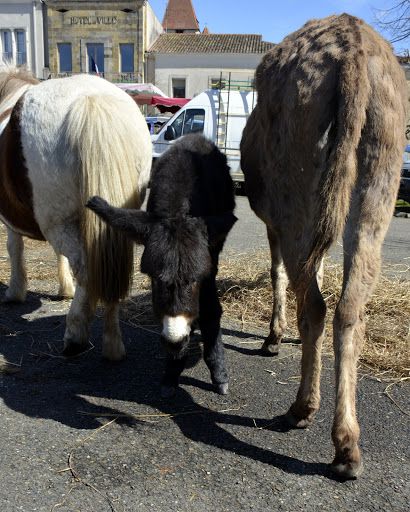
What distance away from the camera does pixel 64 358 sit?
3.66 meters

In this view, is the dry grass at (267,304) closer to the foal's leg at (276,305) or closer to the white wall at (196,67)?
the foal's leg at (276,305)

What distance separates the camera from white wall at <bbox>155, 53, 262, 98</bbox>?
38062mm

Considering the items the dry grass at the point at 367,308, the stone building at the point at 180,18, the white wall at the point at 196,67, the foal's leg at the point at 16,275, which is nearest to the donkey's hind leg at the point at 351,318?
the dry grass at the point at 367,308

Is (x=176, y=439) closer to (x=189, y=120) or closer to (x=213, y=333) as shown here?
(x=213, y=333)

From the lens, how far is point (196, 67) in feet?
126

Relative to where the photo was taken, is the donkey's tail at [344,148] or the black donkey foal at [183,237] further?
the black donkey foal at [183,237]

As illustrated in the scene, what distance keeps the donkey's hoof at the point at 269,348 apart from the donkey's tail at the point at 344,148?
168 cm

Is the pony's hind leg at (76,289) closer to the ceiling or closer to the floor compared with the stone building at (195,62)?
closer to the floor

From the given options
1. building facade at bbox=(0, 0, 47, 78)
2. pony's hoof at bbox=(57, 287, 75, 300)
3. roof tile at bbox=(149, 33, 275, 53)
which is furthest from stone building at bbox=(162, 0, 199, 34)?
pony's hoof at bbox=(57, 287, 75, 300)

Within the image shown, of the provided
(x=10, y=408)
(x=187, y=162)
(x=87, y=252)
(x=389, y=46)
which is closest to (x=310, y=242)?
(x=187, y=162)

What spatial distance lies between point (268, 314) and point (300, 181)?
235 cm

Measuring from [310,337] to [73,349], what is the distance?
6.18ft

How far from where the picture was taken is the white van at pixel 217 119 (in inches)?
620

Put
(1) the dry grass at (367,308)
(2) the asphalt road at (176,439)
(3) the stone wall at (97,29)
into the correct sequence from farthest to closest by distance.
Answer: (3) the stone wall at (97,29), (1) the dry grass at (367,308), (2) the asphalt road at (176,439)
